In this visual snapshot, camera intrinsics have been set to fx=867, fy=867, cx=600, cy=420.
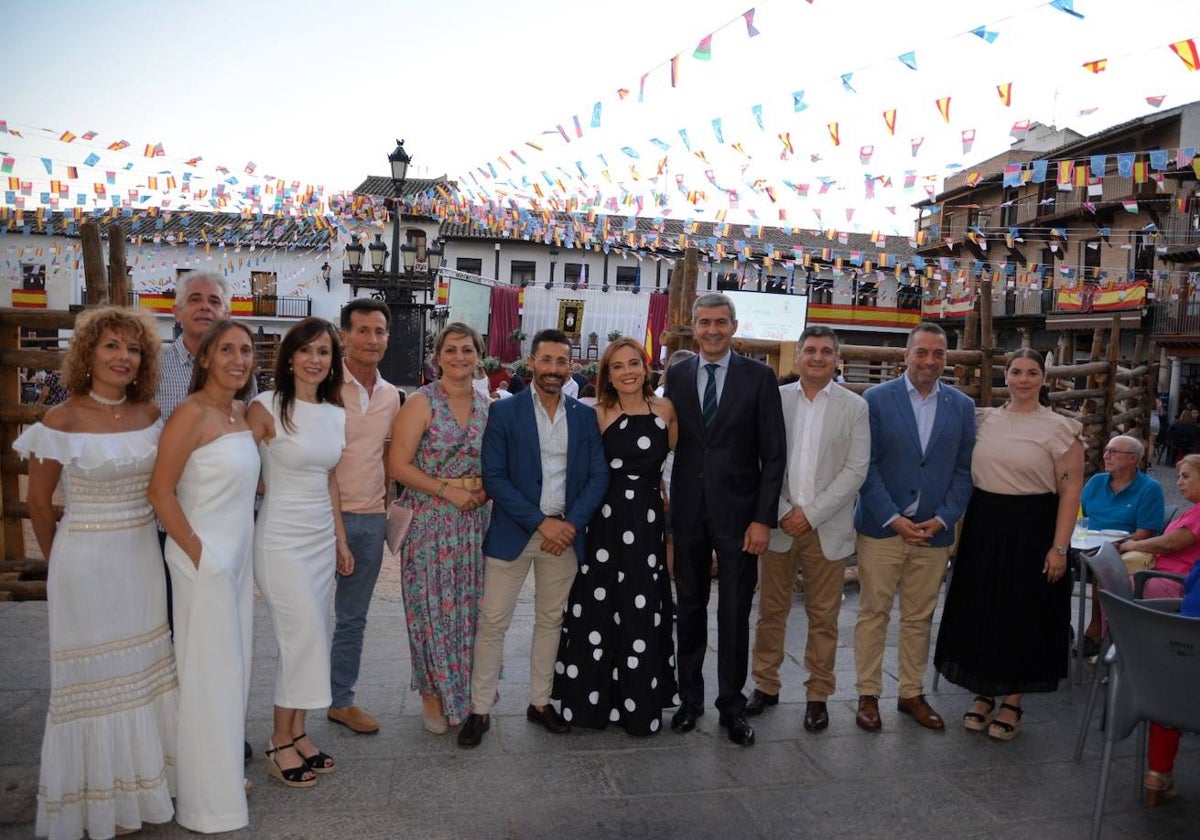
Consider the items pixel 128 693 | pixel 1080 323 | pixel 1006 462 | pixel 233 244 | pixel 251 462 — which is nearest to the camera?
pixel 128 693

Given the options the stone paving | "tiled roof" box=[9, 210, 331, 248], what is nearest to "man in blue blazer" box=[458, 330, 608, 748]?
the stone paving

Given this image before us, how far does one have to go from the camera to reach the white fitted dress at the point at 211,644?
2734 millimetres

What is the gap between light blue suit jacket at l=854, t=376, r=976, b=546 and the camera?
3.82m

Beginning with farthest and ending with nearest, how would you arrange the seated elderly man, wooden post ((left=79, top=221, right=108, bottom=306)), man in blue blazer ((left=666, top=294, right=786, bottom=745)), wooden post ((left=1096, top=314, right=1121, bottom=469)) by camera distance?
wooden post ((left=1096, top=314, right=1121, bottom=469)) < wooden post ((left=79, top=221, right=108, bottom=306)) < the seated elderly man < man in blue blazer ((left=666, top=294, right=786, bottom=745))

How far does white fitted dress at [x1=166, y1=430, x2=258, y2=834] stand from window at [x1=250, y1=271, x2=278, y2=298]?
33.7 metres

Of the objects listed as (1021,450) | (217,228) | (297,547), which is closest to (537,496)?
(297,547)

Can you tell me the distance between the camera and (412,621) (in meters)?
3.55

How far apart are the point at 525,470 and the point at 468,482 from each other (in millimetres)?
241

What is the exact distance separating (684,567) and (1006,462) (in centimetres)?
148

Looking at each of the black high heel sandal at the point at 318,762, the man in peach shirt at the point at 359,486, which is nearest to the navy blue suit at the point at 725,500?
the man in peach shirt at the point at 359,486

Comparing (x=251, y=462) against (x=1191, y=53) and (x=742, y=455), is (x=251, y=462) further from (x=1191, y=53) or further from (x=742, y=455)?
(x=1191, y=53)

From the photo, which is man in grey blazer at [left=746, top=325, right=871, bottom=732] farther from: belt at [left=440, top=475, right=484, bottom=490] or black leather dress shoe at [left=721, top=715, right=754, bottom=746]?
belt at [left=440, top=475, right=484, bottom=490]

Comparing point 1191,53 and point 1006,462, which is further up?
point 1191,53

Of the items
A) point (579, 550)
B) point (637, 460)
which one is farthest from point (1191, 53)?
point (579, 550)
